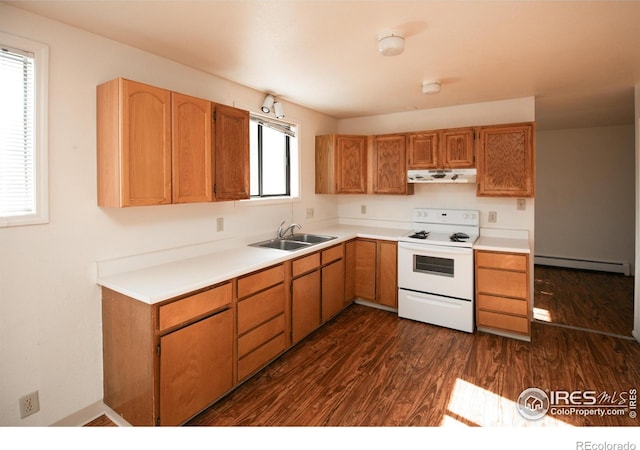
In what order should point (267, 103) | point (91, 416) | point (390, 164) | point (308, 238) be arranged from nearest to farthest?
1. point (91, 416)
2. point (267, 103)
3. point (308, 238)
4. point (390, 164)

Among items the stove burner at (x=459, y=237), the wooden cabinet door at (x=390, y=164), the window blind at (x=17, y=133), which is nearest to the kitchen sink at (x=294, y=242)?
the wooden cabinet door at (x=390, y=164)

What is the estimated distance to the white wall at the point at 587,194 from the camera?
18.1 ft

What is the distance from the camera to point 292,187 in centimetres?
414

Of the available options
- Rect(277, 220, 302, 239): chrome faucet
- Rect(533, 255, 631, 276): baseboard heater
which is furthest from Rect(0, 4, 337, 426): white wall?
Rect(533, 255, 631, 276): baseboard heater

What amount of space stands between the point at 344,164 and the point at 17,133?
124 inches

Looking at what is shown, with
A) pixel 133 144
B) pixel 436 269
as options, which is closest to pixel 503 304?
pixel 436 269

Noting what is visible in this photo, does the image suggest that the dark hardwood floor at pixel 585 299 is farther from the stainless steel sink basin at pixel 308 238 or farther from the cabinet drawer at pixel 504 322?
the stainless steel sink basin at pixel 308 238

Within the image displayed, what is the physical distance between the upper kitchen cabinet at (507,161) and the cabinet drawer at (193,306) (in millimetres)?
2845

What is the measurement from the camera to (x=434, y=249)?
360 cm

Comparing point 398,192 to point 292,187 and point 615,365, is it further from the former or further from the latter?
point 615,365

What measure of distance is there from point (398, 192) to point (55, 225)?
3322 mm

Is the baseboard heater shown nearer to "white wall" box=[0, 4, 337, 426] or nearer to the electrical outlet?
"white wall" box=[0, 4, 337, 426]

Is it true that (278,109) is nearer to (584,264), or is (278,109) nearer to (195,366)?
(195,366)

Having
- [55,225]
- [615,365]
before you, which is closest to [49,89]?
[55,225]
